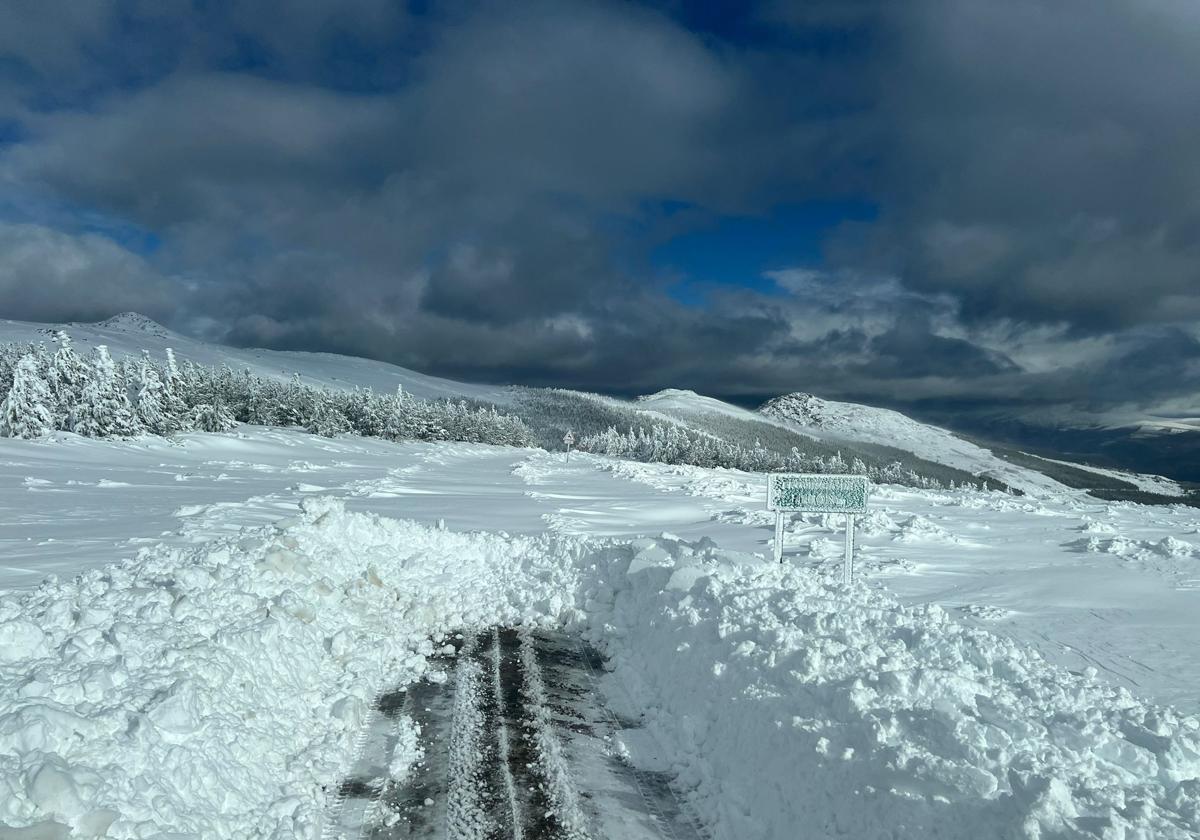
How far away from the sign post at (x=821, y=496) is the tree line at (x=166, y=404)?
41855 millimetres

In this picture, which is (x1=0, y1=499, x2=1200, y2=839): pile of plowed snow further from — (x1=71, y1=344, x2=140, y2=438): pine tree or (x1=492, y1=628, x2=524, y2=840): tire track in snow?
(x1=71, y1=344, x2=140, y2=438): pine tree

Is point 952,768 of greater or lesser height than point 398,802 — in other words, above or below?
above

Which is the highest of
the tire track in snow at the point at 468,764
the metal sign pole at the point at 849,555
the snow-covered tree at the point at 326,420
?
the snow-covered tree at the point at 326,420

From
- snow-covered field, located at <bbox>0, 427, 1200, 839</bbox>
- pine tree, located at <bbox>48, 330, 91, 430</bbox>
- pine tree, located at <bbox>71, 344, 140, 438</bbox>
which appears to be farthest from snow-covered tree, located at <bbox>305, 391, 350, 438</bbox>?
snow-covered field, located at <bbox>0, 427, 1200, 839</bbox>

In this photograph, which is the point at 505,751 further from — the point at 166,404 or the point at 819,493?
the point at 166,404

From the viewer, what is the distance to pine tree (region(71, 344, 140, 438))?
41.5 meters

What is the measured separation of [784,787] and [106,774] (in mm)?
5672

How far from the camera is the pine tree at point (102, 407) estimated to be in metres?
41.5

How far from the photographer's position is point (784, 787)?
20.6ft

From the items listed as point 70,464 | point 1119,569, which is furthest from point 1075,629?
point 70,464

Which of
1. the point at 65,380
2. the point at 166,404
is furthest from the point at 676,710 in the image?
the point at 166,404

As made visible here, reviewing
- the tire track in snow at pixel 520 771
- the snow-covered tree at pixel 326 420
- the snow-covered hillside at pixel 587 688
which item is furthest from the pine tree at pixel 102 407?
the tire track in snow at pixel 520 771

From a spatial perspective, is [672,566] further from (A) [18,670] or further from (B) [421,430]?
(B) [421,430]

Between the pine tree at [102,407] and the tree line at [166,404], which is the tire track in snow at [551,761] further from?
the pine tree at [102,407]
